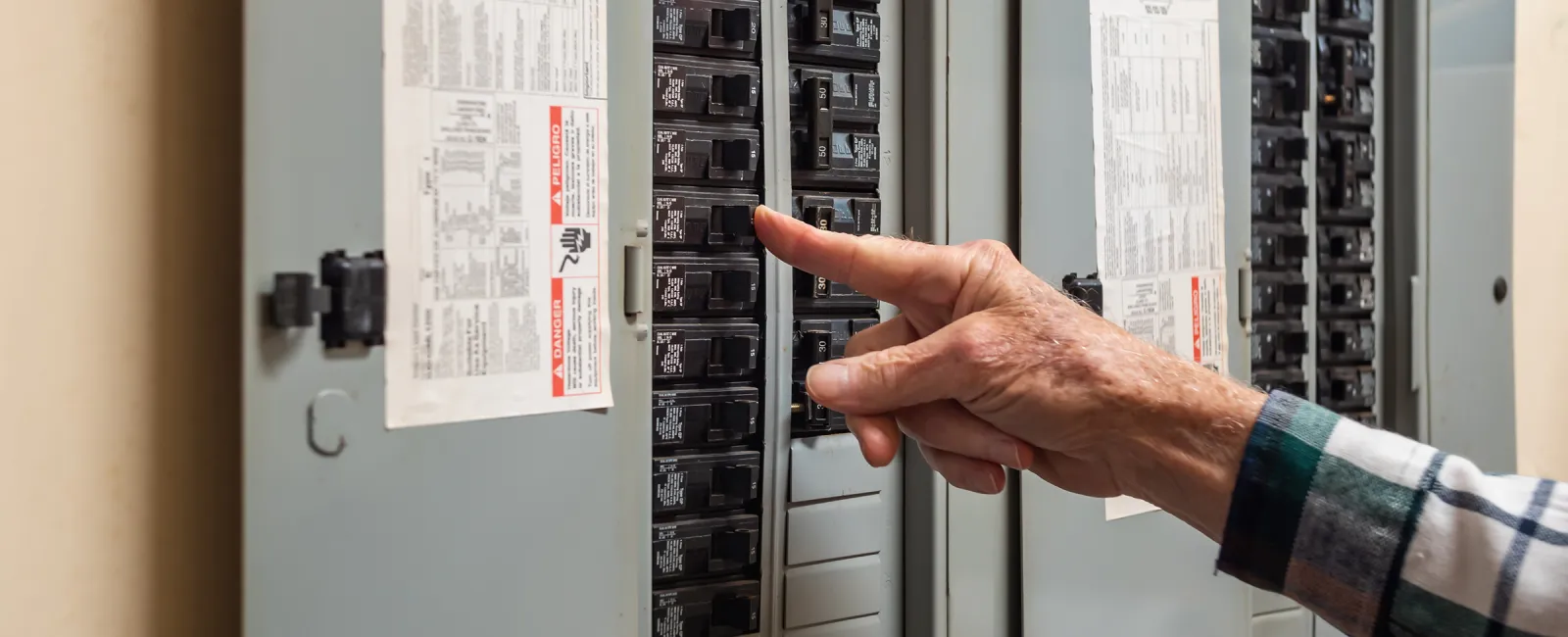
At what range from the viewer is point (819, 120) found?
115cm

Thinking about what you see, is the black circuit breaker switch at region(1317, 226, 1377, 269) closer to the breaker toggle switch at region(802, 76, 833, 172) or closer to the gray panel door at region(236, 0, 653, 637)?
the breaker toggle switch at region(802, 76, 833, 172)

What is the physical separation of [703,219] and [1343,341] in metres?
1.21

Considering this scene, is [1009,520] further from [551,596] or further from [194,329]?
[194,329]

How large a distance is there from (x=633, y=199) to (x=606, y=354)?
0.52 ft

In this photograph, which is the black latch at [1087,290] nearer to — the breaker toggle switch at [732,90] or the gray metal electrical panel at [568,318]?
the gray metal electrical panel at [568,318]

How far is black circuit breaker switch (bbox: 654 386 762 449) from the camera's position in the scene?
1.10 meters

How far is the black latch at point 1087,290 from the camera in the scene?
4.06 ft

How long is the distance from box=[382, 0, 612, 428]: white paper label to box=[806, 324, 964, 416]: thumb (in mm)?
247

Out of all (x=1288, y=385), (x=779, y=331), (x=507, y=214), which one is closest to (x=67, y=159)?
(x=507, y=214)

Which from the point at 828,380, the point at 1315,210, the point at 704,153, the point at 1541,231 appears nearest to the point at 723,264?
the point at 704,153

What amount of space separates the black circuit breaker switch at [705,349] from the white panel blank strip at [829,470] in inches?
4.9

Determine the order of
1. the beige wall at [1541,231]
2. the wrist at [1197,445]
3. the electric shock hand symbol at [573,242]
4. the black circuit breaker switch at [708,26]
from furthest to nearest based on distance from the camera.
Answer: the beige wall at [1541,231] → the black circuit breaker switch at [708,26] → the electric shock hand symbol at [573,242] → the wrist at [1197,445]

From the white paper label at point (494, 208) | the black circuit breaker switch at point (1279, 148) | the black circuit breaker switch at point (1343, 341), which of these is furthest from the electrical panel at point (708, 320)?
the black circuit breaker switch at point (1343, 341)

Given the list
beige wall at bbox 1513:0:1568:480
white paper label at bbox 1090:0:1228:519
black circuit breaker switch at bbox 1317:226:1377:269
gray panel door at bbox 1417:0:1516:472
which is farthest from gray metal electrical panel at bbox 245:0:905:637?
beige wall at bbox 1513:0:1568:480
